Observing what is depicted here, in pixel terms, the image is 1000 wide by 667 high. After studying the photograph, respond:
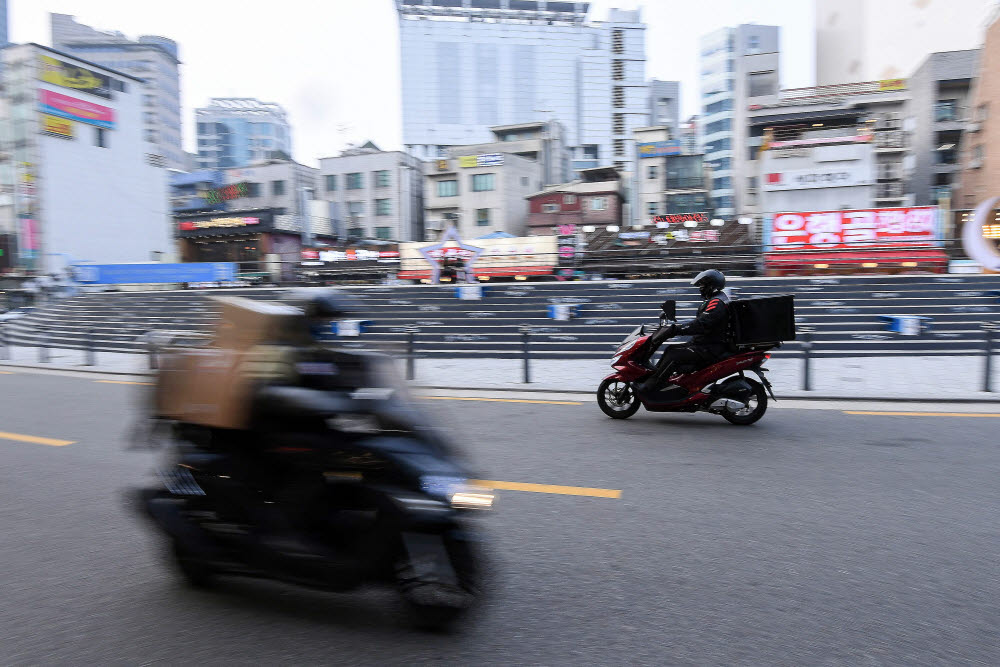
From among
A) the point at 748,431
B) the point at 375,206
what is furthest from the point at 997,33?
the point at 375,206

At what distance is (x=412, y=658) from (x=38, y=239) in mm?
50611

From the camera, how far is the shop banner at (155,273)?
2611 cm

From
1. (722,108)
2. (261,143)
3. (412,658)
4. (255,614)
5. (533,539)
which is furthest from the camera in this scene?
(261,143)

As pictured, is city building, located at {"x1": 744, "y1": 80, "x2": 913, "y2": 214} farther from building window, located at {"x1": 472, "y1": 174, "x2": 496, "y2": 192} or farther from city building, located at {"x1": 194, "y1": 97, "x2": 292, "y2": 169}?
city building, located at {"x1": 194, "y1": 97, "x2": 292, "y2": 169}

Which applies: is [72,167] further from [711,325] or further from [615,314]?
[711,325]

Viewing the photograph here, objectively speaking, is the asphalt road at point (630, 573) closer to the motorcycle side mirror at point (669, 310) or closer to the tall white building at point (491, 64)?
the motorcycle side mirror at point (669, 310)

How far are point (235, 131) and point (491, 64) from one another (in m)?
47.2

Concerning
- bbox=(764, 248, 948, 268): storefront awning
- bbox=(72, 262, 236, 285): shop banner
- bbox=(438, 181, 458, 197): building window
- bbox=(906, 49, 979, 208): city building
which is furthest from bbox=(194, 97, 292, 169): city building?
bbox=(764, 248, 948, 268): storefront awning

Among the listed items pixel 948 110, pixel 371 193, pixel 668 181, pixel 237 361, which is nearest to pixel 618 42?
pixel 668 181

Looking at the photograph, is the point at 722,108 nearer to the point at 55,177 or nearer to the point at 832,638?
the point at 55,177

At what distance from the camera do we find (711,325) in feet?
23.4

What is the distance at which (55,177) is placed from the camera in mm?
43156

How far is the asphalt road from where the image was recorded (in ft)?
9.07

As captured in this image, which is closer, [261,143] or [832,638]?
[832,638]
